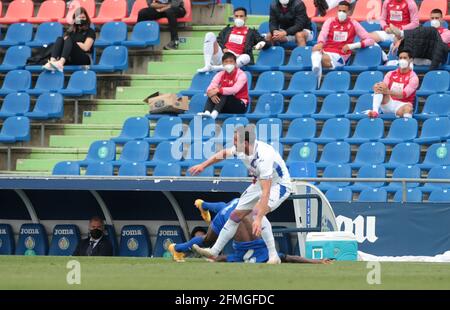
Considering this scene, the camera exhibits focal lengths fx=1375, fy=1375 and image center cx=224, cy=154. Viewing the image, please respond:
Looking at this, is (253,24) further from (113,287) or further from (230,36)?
(113,287)

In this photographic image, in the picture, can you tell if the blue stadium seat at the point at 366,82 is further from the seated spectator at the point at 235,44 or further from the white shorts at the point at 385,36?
the seated spectator at the point at 235,44

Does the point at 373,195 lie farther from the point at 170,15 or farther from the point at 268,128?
the point at 170,15

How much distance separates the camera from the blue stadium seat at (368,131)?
2150 centimetres

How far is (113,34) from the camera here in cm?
2564

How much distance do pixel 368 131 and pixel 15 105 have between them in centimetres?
666

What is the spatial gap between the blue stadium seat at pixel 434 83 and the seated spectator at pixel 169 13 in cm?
518

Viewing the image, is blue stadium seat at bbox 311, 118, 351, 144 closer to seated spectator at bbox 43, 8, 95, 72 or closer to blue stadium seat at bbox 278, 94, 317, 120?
blue stadium seat at bbox 278, 94, 317, 120

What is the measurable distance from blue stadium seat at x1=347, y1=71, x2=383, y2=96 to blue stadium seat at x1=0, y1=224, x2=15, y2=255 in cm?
591

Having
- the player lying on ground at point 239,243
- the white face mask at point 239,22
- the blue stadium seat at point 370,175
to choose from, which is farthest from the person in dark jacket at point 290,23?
the player lying on ground at point 239,243

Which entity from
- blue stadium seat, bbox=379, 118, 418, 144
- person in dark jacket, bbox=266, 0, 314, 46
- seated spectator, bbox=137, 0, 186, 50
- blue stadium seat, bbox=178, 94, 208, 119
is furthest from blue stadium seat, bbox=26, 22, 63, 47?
blue stadium seat, bbox=379, 118, 418, 144

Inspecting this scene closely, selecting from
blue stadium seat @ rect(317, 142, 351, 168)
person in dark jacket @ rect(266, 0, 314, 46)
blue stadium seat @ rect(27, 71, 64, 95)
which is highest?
person in dark jacket @ rect(266, 0, 314, 46)

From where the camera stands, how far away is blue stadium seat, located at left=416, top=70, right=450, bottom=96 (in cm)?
2200

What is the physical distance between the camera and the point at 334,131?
2183 centimetres
